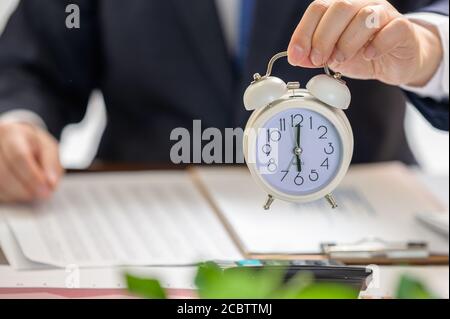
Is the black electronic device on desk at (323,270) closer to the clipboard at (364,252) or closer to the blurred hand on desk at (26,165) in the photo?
the clipboard at (364,252)

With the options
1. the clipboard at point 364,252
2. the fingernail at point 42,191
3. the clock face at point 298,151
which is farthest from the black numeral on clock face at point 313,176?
the fingernail at point 42,191

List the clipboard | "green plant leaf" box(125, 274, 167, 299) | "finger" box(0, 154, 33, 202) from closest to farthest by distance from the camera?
"green plant leaf" box(125, 274, 167, 299), the clipboard, "finger" box(0, 154, 33, 202)

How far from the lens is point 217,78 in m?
0.92

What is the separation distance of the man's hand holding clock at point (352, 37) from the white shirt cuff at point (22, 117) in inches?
18.7

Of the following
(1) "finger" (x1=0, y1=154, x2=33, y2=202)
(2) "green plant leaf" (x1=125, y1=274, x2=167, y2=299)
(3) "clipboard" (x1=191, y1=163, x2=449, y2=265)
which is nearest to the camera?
(2) "green plant leaf" (x1=125, y1=274, x2=167, y2=299)

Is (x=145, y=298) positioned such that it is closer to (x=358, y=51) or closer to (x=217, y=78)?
(x=358, y=51)

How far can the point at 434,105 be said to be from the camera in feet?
2.51

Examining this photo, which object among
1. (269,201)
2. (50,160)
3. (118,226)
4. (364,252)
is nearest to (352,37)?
(269,201)

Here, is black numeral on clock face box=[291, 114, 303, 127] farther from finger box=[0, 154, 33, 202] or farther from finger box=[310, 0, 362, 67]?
finger box=[0, 154, 33, 202]


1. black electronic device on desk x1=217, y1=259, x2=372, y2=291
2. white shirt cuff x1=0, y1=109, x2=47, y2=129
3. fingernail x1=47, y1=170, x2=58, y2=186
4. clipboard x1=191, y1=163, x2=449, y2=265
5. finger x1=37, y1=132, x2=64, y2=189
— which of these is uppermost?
white shirt cuff x1=0, y1=109, x2=47, y2=129

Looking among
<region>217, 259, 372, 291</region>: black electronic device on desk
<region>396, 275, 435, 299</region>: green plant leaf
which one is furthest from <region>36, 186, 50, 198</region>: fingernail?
<region>396, 275, 435, 299</region>: green plant leaf

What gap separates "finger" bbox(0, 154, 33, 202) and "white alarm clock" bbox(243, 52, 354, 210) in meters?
0.38

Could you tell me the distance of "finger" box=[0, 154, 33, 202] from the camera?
2.92ft

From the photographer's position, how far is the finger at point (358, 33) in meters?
0.58
